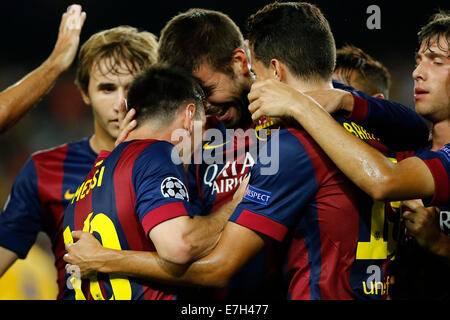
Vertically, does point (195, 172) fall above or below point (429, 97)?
below

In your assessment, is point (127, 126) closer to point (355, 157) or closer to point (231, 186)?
point (231, 186)

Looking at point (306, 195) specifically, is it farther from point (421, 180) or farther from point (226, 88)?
point (226, 88)

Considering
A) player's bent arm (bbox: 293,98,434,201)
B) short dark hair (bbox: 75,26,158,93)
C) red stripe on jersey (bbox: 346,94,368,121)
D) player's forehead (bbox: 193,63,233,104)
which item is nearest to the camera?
player's bent arm (bbox: 293,98,434,201)

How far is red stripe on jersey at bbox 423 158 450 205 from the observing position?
82.9 inches

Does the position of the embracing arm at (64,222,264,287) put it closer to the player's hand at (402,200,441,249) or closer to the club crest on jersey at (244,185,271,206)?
the club crest on jersey at (244,185,271,206)

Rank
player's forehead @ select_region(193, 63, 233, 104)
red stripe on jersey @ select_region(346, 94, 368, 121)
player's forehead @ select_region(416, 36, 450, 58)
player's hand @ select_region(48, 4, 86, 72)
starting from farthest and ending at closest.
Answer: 1. player's hand @ select_region(48, 4, 86, 72)
2. player's forehead @ select_region(193, 63, 233, 104)
3. player's forehead @ select_region(416, 36, 450, 58)
4. red stripe on jersey @ select_region(346, 94, 368, 121)

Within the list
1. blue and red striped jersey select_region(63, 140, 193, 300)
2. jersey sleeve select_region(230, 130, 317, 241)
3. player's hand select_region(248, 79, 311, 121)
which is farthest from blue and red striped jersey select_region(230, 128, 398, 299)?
blue and red striped jersey select_region(63, 140, 193, 300)

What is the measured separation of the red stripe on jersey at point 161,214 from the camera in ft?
7.04

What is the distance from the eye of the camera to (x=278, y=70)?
2.36 m

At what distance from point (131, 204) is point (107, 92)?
150cm

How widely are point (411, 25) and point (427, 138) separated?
4.63 m

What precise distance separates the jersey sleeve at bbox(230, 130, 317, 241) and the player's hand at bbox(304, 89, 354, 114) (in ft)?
0.81
